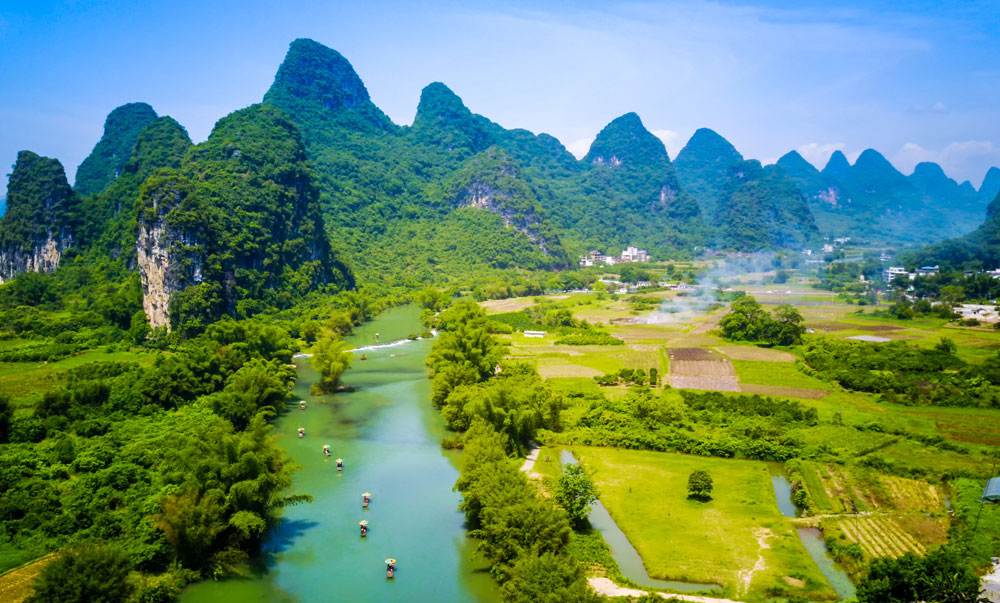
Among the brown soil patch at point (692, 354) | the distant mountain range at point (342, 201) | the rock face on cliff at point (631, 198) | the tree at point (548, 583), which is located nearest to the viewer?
the tree at point (548, 583)

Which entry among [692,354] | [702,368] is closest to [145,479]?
[702,368]

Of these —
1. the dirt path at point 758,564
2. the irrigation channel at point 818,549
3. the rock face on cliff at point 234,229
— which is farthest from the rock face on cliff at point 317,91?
the dirt path at point 758,564

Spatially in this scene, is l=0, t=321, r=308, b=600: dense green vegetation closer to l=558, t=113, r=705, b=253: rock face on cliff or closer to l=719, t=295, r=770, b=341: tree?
l=719, t=295, r=770, b=341: tree

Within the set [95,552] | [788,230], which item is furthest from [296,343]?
[788,230]

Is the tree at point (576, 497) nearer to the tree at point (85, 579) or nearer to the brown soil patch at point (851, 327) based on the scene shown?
the tree at point (85, 579)

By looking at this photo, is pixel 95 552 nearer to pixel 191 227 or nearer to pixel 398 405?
pixel 398 405

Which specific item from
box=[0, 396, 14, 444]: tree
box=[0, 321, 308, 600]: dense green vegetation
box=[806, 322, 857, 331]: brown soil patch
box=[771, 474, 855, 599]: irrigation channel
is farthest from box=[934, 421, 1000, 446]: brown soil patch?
box=[0, 396, 14, 444]: tree
